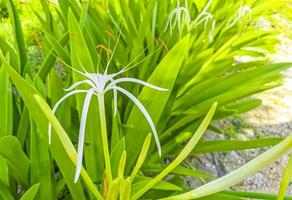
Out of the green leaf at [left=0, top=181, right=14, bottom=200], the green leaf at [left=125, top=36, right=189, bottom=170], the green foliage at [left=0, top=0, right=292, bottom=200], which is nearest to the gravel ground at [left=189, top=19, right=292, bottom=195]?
the green foliage at [left=0, top=0, right=292, bottom=200]

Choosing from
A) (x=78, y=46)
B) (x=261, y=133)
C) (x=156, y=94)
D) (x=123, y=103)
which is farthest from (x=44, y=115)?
(x=261, y=133)

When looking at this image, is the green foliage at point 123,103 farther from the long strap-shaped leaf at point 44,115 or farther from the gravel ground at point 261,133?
the gravel ground at point 261,133

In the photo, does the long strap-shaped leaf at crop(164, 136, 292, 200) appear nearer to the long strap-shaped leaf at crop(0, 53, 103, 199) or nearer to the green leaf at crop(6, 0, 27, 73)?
the long strap-shaped leaf at crop(0, 53, 103, 199)

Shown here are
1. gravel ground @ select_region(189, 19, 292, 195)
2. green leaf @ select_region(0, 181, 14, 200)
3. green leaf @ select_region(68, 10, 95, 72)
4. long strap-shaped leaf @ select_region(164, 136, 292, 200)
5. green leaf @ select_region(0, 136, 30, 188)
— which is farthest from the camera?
gravel ground @ select_region(189, 19, 292, 195)

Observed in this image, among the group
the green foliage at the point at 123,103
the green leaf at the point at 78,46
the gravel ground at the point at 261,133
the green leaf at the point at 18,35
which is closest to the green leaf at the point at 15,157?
the green foliage at the point at 123,103

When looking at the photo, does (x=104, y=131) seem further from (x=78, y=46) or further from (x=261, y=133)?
(x=261, y=133)

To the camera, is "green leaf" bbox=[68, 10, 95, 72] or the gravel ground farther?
the gravel ground
